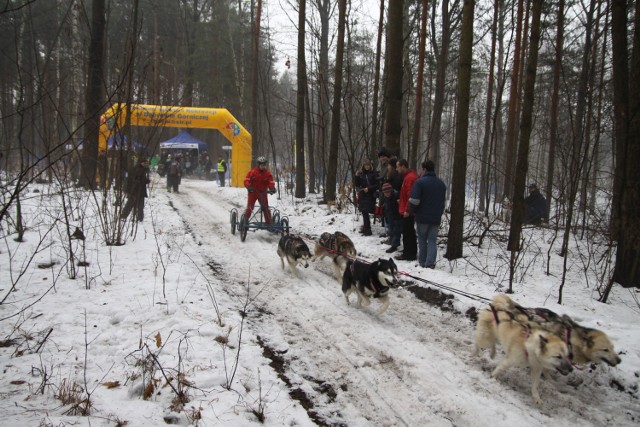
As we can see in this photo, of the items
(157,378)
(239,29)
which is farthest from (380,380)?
(239,29)

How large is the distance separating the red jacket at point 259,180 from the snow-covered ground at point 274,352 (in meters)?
3.88

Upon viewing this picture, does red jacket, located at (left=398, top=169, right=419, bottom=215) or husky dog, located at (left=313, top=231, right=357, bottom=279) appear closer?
husky dog, located at (left=313, top=231, right=357, bottom=279)

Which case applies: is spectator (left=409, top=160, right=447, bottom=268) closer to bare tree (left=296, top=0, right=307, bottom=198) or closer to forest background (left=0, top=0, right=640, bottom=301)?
forest background (left=0, top=0, right=640, bottom=301)

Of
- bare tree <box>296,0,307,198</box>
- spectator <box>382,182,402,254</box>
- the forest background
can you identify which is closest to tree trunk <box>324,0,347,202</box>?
the forest background

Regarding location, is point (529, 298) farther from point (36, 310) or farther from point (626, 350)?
point (36, 310)

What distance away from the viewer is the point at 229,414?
3.16m

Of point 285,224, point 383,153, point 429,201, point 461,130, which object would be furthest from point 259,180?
point 461,130

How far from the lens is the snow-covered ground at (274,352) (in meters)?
3.31

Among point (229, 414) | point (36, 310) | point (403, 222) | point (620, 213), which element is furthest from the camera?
point (403, 222)

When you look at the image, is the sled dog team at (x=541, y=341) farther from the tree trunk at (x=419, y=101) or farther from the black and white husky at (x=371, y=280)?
the tree trunk at (x=419, y=101)

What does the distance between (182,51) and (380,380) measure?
126ft

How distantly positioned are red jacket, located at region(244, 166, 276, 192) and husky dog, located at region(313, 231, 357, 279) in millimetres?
3651

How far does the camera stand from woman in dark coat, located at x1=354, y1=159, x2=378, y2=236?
10281 millimetres

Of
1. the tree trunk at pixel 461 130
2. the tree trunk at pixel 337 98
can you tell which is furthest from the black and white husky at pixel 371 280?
the tree trunk at pixel 337 98
